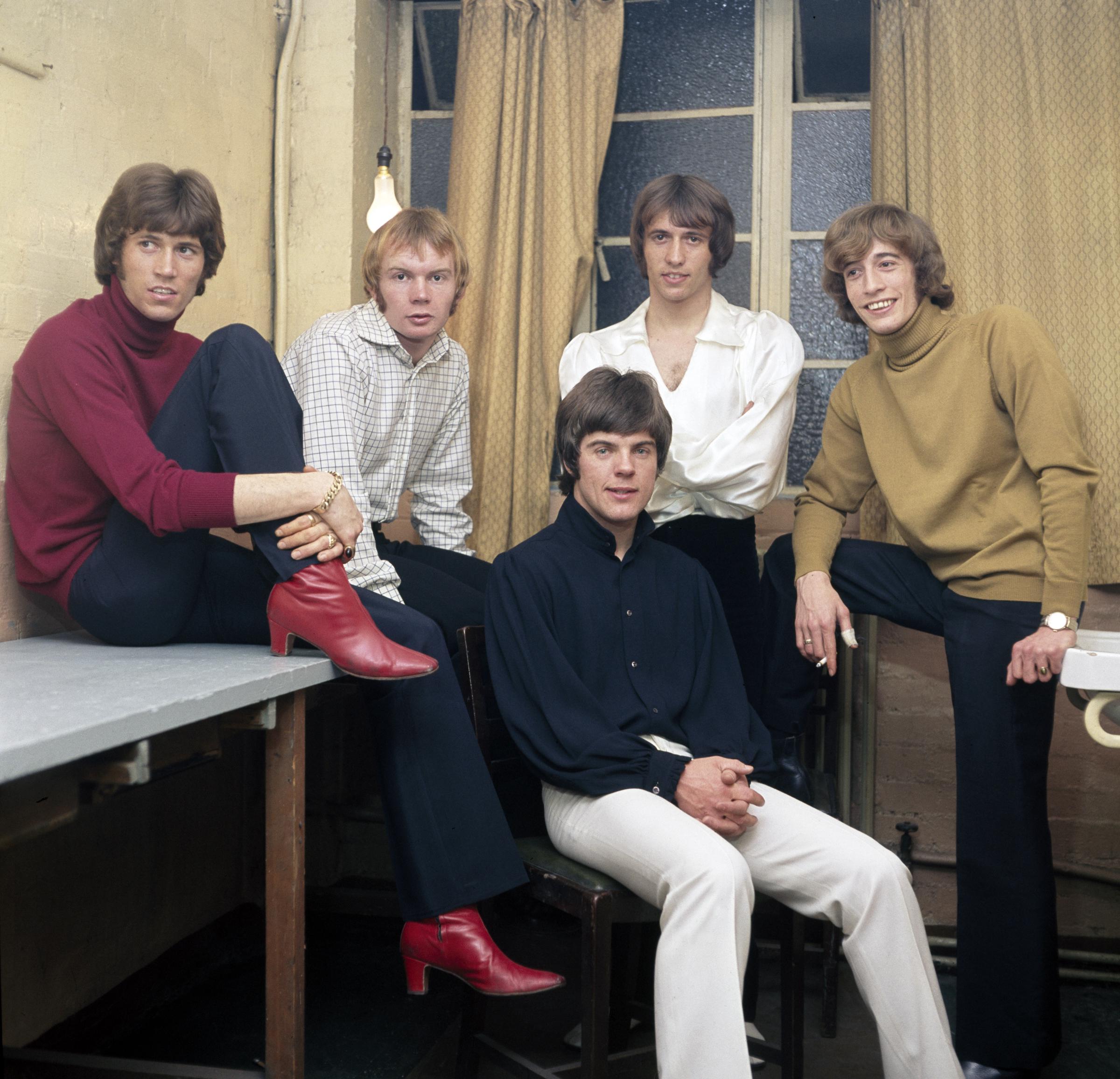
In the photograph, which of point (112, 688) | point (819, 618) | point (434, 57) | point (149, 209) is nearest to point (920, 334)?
point (819, 618)

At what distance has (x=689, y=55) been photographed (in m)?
3.31

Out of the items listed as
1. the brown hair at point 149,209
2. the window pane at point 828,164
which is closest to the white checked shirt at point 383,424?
the brown hair at point 149,209

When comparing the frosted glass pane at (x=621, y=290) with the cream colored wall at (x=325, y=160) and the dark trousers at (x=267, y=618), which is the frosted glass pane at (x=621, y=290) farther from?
the dark trousers at (x=267, y=618)

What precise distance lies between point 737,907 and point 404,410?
1466 millimetres

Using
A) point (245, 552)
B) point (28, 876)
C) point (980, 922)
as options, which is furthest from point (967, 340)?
point (28, 876)

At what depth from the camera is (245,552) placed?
217cm

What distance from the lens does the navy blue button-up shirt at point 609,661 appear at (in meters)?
1.85

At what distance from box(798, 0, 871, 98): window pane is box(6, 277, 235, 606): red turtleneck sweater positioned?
2093 mm

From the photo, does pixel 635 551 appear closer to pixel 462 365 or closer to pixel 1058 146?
pixel 462 365

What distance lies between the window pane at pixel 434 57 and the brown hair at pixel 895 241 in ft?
5.25

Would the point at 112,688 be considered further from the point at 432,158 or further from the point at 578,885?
the point at 432,158

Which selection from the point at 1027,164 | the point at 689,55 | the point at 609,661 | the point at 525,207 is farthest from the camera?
the point at 689,55

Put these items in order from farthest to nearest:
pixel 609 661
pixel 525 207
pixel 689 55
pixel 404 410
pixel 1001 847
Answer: pixel 689 55, pixel 525 207, pixel 404 410, pixel 1001 847, pixel 609 661

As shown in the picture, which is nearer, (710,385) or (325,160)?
(710,385)
